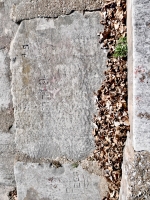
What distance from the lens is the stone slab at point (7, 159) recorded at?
4.05 metres

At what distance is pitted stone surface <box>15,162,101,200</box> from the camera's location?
3686mm

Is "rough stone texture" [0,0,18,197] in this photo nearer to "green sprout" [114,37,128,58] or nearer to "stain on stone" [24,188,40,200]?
"stain on stone" [24,188,40,200]

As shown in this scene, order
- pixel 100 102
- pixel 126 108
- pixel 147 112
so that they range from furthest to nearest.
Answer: pixel 100 102 → pixel 126 108 → pixel 147 112

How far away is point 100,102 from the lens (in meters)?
3.46

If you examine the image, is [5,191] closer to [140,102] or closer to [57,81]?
[57,81]

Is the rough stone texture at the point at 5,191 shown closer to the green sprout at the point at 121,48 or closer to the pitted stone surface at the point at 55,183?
the pitted stone surface at the point at 55,183

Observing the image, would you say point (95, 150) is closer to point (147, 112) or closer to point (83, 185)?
point (83, 185)

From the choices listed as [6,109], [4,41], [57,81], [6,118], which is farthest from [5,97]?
[57,81]

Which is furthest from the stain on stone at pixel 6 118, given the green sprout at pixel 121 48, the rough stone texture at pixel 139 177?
the rough stone texture at pixel 139 177

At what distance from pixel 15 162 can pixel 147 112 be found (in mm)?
2017

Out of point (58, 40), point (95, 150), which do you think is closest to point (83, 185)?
point (95, 150)

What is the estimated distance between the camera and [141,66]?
7.82ft

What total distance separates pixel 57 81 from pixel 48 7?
29.0 inches

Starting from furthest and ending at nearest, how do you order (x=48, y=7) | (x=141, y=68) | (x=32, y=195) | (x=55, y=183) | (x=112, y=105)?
1. (x=32, y=195)
2. (x=55, y=183)
3. (x=48, y=7)
4. (x=112, y=105)
5. (x=141, y=68)
